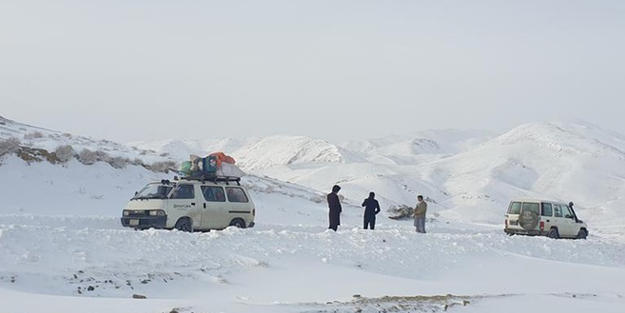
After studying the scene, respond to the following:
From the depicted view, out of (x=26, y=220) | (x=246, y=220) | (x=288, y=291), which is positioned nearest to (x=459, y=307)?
(x=288, y=291)

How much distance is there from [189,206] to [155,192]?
40.8 inches

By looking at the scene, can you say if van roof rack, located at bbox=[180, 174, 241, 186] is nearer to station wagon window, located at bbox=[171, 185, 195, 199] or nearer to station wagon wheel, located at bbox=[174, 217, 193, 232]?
station wagon window, located at bbox=[171, 185, 195, 199]

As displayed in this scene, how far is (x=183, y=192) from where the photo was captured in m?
21.1

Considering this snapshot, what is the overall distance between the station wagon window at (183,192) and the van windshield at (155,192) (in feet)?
0.70

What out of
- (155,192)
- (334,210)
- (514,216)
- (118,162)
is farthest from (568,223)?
(118,162)

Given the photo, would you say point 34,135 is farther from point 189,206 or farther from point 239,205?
point 189,206

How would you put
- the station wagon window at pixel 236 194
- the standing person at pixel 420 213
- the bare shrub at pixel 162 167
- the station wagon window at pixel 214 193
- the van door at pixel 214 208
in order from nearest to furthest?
1. the van door at pixel 214 208
2. the station wagon window at pixel 214 193
3. the station wagon window at pixel 236 194
4. the standing person at pixel 420 213
5. the bare shrub at pixel 162 167

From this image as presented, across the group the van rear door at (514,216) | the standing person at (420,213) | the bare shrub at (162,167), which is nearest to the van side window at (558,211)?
the van rear door at (514,216)

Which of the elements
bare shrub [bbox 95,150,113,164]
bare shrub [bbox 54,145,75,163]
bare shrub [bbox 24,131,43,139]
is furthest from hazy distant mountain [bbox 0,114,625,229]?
bare shrub [bbox 95,150,113,164]

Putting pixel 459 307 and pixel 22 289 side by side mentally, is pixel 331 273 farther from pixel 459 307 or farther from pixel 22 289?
pixel 22 289

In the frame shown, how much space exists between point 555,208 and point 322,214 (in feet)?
43.0

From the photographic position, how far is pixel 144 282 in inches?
552

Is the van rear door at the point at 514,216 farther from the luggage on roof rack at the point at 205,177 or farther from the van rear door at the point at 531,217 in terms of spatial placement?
the luggage on roof rack at the point at 205,177

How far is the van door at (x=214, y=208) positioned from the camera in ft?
70.4
